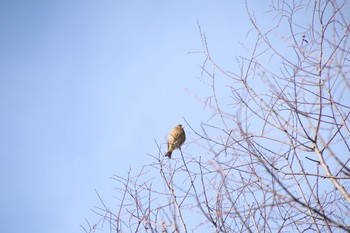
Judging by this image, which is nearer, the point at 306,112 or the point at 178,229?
the point at 306,112

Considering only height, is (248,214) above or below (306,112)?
below

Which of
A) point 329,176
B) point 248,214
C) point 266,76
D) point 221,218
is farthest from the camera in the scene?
point 248,214

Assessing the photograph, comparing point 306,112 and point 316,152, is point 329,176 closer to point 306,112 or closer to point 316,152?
point 316,152

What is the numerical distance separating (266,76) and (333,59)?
0.52 metres

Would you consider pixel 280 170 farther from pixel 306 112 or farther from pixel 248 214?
pixel 248 214

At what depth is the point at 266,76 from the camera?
252 centimetres

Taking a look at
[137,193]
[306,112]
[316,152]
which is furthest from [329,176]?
[137,193]

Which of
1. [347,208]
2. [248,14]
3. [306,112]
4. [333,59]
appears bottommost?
[347,208]

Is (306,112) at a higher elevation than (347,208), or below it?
higher

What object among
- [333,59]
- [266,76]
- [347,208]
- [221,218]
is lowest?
[347,208]

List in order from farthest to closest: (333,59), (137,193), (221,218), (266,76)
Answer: (137,193)
(221,218)
(266,76)
(333,59)

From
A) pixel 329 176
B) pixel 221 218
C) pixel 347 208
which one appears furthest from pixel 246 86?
pixel 347 208

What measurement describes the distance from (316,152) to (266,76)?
28.7 inches

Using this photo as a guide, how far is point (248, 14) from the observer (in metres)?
2.67
